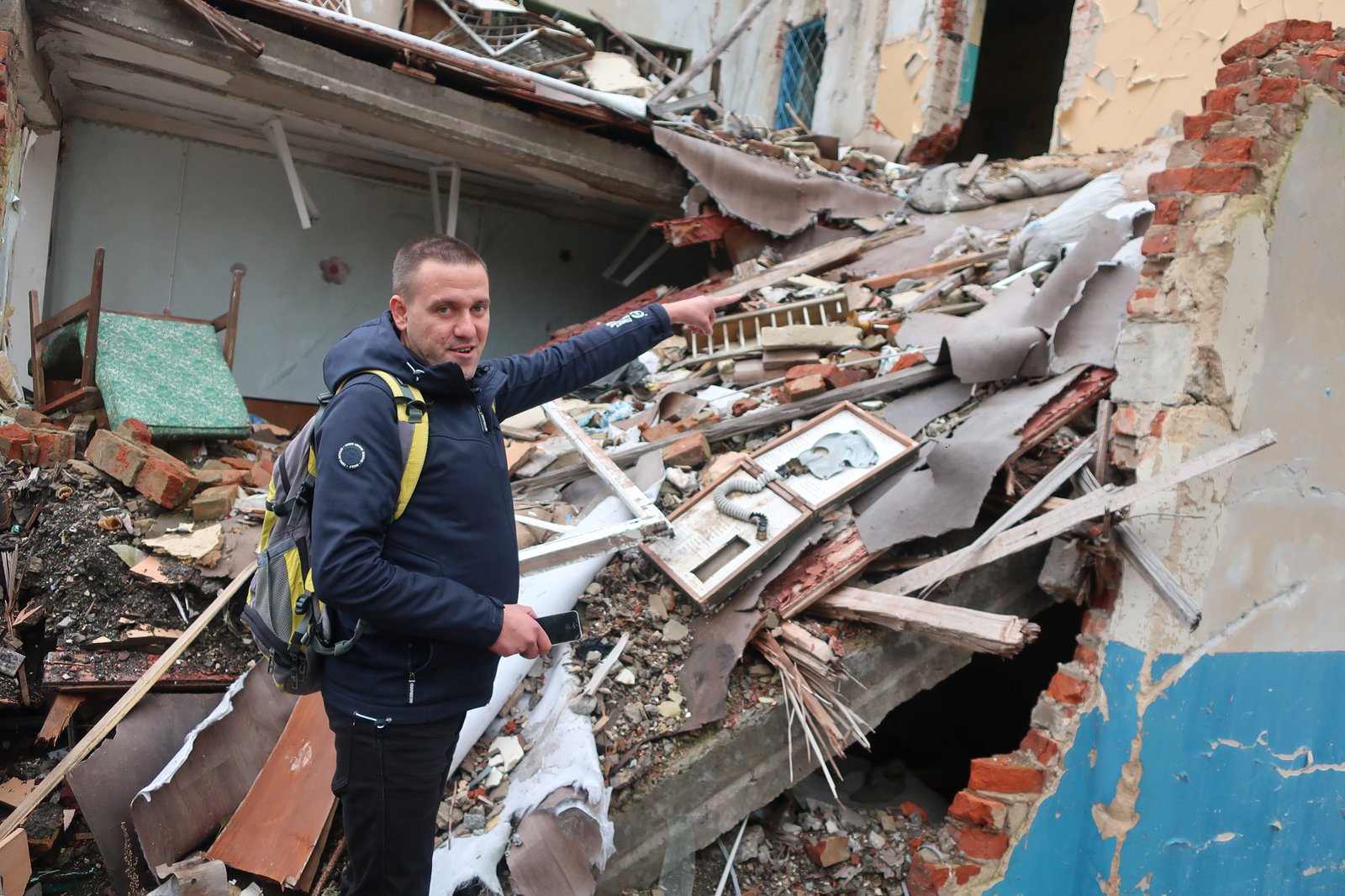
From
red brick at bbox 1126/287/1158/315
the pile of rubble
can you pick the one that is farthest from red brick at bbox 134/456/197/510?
red brick at bbox 1126/287/1158/315

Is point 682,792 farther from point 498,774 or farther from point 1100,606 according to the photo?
point 1100,606

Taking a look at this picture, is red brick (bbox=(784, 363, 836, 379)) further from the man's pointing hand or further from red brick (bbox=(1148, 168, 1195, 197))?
the man's pointing hand

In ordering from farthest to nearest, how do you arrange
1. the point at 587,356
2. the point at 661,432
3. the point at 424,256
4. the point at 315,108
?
the point at 315,108
the point at 661,432
the point at 587,356
the point at 424,256

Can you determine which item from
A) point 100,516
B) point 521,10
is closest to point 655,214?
point 521,10

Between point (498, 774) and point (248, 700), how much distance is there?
91 cm

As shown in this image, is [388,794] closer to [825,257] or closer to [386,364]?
[386,364]

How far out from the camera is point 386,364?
1841 millimetres

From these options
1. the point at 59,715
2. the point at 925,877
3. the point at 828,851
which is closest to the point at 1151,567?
the point at 925,877

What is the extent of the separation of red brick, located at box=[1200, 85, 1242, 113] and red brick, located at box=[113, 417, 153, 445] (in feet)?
15.5

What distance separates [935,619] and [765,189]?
4955 mm

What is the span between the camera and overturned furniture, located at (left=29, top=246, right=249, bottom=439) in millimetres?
4684

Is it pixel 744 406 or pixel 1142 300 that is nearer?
pixel 1142 300

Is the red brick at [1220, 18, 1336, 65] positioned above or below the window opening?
below

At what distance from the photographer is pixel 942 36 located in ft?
30.0
